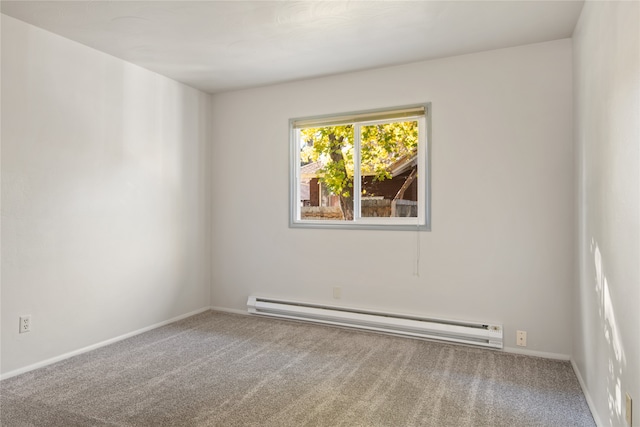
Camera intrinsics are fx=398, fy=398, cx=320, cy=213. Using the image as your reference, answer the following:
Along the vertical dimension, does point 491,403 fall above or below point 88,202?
below

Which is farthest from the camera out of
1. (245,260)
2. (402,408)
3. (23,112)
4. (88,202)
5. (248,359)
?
(245,260)

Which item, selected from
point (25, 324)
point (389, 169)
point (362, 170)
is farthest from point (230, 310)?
point (389, 169)

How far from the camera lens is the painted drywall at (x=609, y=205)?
4.99 ft

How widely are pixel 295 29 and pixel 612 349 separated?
265cm

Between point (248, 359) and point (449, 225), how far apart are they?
193 centimetres

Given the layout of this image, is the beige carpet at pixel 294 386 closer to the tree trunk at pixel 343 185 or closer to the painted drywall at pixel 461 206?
the painted drywall at pixel 461 206

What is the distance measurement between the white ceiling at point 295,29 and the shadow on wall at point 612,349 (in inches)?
65.4

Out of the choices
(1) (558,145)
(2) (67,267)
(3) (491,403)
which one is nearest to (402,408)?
(3) (491,403)

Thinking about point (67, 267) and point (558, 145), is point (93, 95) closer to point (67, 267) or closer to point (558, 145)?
point (67, 267)

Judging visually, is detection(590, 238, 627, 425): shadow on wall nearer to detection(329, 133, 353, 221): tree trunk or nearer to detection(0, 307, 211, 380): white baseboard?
detection(329, 133, 353, 221): tree trunk

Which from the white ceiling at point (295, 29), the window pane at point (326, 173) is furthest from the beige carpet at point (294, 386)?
the white ceiling at point (295, 29)

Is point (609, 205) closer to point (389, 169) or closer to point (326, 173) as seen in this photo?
point (389, 169)

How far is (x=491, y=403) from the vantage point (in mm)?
2291

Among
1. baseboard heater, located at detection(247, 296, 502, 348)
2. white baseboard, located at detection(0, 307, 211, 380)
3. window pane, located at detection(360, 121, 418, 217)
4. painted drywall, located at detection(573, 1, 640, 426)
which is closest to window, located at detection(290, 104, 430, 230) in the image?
window pane, located at detection(360, 121, 418, 217)
